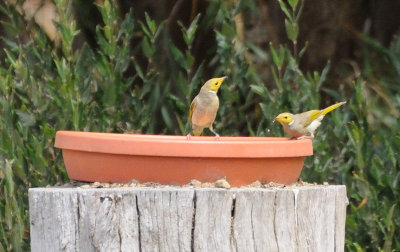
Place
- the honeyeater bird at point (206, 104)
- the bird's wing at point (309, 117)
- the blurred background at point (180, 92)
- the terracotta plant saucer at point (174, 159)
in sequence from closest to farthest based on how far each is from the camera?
1. the terracotta plant saucer at point (174, 159)
2. the honeyeater bird at point (206, 104)
3. the bird's wing at point (309, 117)
4. the blurred background at point (180, 92)

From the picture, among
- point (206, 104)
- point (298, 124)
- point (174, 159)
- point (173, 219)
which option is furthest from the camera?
point (298, 124)

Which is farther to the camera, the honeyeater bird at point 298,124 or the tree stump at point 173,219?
the honeyeater bird at point 298,124

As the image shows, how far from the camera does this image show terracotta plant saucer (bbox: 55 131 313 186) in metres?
3.15

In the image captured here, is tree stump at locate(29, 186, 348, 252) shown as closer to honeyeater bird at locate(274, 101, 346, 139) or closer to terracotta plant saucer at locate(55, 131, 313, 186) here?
terracotta plant saucer at locate(55, 131, 313, 186)

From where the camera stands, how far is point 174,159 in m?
3.16

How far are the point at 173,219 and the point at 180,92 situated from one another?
7.41 feet

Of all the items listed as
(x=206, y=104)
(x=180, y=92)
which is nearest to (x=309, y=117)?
(x=206, y=104)

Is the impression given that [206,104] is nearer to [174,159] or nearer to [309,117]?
[309,117]

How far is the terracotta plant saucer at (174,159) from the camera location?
3148 millimetres

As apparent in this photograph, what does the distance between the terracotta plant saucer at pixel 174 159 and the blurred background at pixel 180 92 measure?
4.29 feet

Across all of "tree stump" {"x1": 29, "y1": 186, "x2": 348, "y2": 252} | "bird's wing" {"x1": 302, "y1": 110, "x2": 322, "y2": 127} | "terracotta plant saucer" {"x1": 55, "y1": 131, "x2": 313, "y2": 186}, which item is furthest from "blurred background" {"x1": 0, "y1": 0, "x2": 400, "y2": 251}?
"tree stump" {"x1": 29, "y1": 186, "x2": 348, "y2": 252}

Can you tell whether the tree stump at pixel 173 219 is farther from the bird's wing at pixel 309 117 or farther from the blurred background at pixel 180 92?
the blurred background at pixel 180 92

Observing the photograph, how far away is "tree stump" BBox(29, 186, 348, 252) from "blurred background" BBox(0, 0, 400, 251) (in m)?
1.46

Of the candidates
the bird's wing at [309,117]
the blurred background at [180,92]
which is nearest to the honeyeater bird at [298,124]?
the bird's wing at [309,117]
